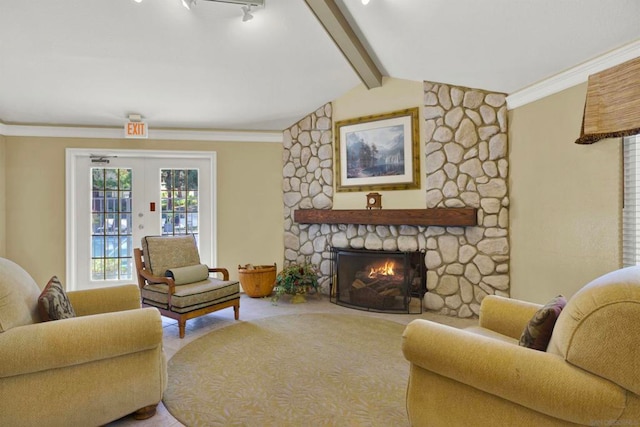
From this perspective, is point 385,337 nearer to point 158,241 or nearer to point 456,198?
point 456,198

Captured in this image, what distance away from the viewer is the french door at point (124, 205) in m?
4.70

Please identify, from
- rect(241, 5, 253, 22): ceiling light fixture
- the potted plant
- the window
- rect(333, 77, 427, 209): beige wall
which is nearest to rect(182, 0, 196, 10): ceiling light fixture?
rect(241, 5, 253, 22): ceiling light fixture

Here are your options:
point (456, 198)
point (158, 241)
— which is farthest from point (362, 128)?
point (158, 241)

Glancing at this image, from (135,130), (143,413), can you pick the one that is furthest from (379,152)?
(143,413)

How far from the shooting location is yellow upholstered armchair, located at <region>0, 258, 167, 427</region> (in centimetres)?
155

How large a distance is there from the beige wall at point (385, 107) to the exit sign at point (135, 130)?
2533mm

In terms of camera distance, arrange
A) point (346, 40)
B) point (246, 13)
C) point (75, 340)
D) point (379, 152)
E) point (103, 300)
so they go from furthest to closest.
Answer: point (379, 152) < point (346, 40) < point (246, 13) < point (103, 300) < point (75, 340)

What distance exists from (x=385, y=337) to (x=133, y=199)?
3888mm

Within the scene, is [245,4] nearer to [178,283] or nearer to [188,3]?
[188,3]

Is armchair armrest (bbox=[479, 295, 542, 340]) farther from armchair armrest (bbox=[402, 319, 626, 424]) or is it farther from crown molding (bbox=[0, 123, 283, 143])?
crown molding (bbox=[0, 123, 283, 143])

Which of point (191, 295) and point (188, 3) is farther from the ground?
point (188, 3)

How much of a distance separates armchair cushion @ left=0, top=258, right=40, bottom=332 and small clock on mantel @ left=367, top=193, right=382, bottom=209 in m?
3.24

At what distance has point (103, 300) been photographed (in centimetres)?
239

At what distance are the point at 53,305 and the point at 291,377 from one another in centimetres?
151
